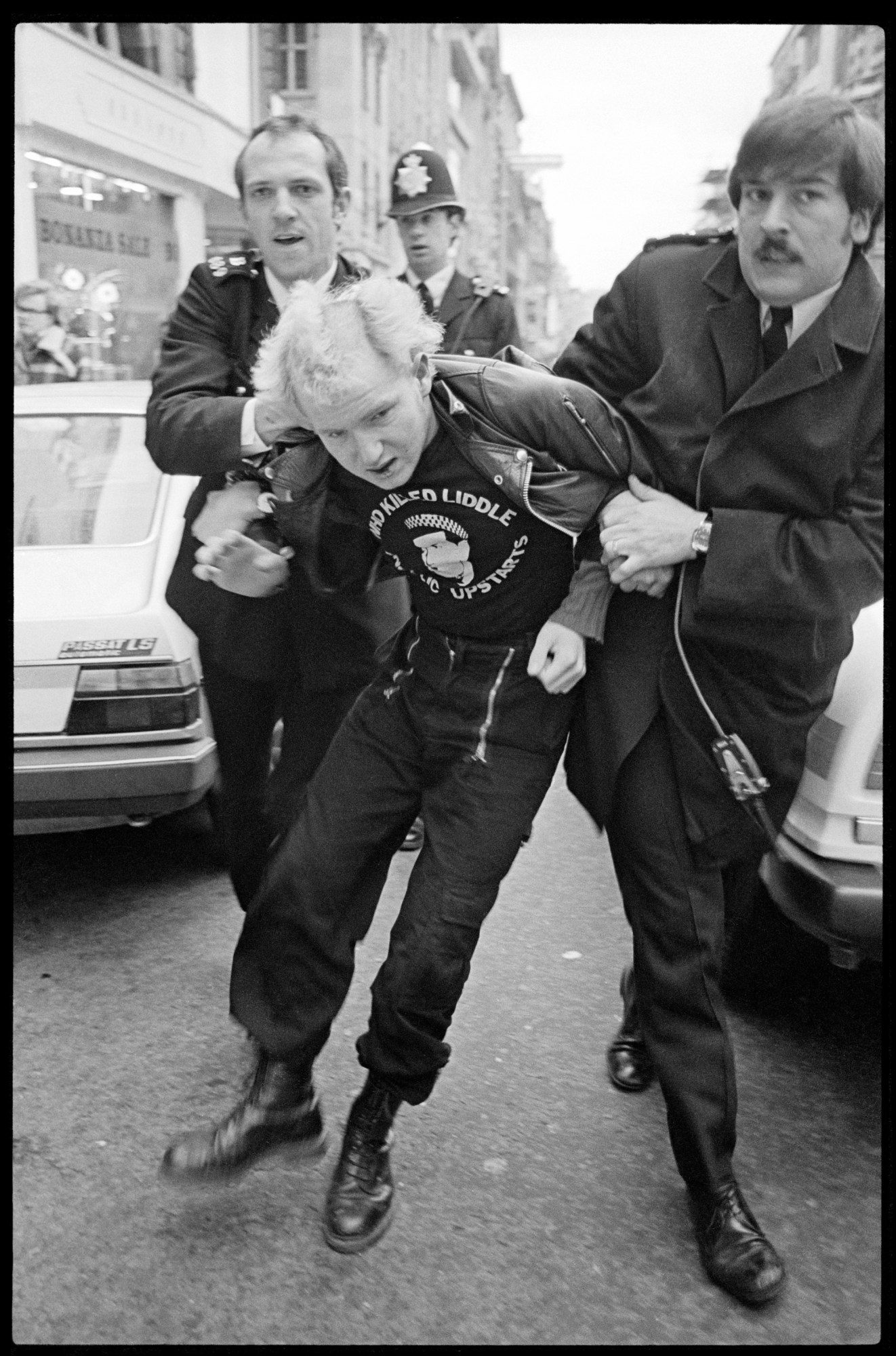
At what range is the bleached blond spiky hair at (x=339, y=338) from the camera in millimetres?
1965

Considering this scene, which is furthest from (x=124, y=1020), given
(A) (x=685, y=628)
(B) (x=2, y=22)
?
(B) (x=2, y=22)

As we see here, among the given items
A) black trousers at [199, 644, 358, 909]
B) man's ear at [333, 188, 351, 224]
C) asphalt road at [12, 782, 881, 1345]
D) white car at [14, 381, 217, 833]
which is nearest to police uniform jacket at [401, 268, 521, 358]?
white car at [14, 381, 217, 833]

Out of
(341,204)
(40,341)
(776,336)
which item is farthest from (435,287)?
(40,341)

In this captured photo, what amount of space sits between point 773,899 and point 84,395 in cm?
308

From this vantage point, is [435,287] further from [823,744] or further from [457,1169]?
[457,1169]

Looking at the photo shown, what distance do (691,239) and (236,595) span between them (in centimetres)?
116

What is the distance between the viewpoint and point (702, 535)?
6.53 ft

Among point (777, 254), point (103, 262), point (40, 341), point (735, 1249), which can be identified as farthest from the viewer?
point (103, 262)

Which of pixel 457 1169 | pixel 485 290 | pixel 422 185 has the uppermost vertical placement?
pixel 422 185

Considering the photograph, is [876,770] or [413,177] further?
[413,177]

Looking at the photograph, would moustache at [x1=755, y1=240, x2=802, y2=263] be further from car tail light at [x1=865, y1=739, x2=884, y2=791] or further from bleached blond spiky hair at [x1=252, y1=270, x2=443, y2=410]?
car tail light at [x1=865, y1=739, x2=884, y2=791]

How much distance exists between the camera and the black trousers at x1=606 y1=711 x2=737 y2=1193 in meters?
A: 2.18

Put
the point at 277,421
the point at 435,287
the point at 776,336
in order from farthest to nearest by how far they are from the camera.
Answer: the point at 435,287, the point at 277,421, the point at 776,336

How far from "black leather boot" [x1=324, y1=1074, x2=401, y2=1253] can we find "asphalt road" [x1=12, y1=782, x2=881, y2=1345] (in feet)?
0.18
